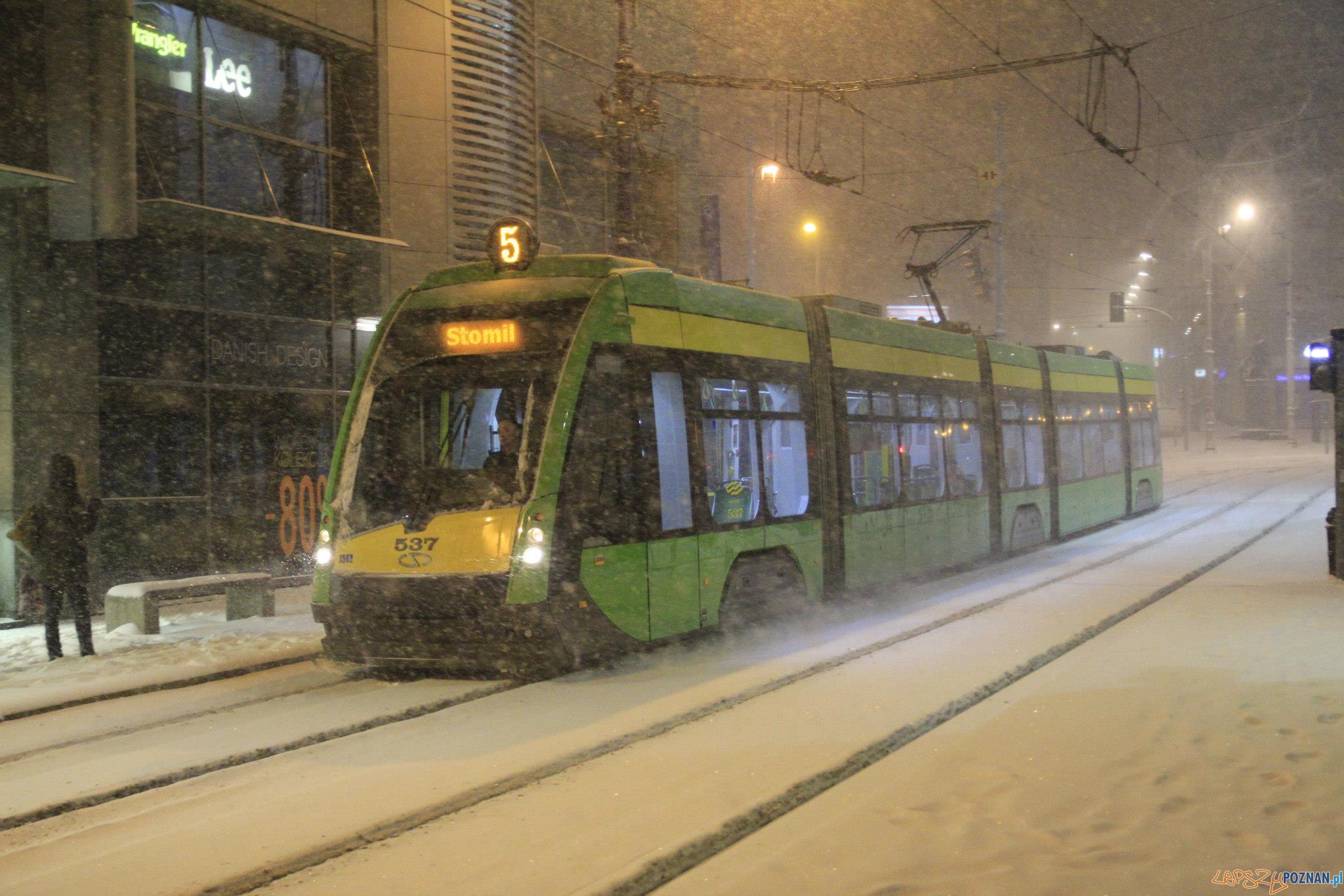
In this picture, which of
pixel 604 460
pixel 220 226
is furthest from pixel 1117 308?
pixel 604 460

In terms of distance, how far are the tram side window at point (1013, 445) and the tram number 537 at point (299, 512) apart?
9.34 m

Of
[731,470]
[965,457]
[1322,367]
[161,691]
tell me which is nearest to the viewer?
[161,691]

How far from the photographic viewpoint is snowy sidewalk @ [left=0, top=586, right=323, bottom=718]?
8672 millimetres

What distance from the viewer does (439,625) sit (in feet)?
26.5

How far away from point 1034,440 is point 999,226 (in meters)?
12.1

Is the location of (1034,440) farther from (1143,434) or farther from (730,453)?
(730,453)

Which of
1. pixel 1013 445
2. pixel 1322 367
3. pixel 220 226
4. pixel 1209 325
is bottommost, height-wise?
pixel 1013 445

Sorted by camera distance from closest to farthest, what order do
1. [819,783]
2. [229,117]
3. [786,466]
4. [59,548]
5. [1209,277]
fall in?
[819,783], [59,548], [786,466], [229,117], [1209,277]

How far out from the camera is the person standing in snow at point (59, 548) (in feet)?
32.4

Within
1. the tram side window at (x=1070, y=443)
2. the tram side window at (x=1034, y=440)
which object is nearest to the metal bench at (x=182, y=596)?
the tram side window at (x=1034, y=440)

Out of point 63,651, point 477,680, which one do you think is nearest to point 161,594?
point 63,651

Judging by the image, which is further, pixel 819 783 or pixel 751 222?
pixel 751 222

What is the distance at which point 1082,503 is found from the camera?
64.0ft

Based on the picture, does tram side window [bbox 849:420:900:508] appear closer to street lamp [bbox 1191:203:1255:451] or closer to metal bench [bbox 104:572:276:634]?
metal bench [bbox 104:572:276:634]
